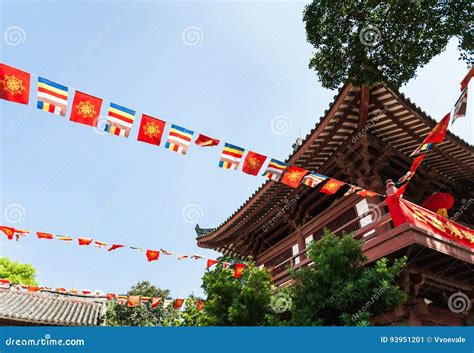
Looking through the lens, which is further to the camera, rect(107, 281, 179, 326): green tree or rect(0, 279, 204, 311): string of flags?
rect(107, 281, 179, 326): green tree

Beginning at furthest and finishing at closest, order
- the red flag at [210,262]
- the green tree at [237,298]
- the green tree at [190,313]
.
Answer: the green tree at [190,313] → the red flag at [210,262] → the green tree at [237,298]

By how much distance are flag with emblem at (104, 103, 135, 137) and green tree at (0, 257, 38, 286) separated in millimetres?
28583

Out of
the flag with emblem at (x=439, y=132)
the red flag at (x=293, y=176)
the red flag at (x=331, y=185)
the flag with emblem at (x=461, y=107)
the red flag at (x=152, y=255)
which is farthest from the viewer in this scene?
the red flag at (x=152, y=255)

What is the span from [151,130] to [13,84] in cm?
223

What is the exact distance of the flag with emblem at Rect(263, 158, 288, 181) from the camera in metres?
7.37

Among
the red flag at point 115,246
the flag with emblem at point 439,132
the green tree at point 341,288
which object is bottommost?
the green tree at point 341,288

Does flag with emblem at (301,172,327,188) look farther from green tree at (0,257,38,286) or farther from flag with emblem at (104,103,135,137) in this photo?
green tree at (0,257,38,286)

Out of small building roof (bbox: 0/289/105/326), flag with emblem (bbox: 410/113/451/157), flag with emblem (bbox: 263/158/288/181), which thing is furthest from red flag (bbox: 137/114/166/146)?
small building roof (bbox: 0/289/105/326)

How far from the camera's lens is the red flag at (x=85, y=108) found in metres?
5.62

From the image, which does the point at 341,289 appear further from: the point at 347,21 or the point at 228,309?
the point at 347,21

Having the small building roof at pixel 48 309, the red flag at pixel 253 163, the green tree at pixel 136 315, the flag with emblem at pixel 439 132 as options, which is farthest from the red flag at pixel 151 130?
the green tree at pixel 136 315

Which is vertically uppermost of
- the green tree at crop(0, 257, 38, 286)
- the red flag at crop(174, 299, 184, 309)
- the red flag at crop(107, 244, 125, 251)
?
the green tree at crop(0, 257, 38, 286)

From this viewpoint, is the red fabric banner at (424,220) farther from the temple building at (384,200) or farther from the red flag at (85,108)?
the red flag at (85,108)

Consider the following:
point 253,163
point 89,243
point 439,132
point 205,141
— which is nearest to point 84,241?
point 89,243
